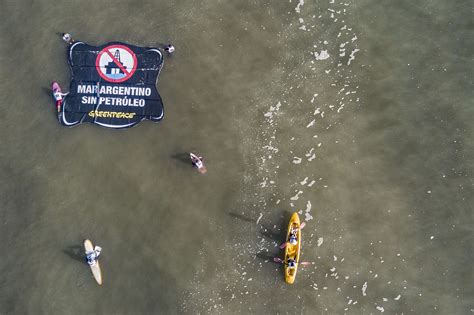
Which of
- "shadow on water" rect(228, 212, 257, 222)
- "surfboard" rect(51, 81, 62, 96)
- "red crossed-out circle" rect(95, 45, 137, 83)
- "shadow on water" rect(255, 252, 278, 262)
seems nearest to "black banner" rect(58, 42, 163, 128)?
"red crossed-out circle" rect(95, 45, 137, 83)

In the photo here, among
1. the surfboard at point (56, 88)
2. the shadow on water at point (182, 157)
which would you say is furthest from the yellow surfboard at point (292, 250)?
the surfboard at point (56, 88)

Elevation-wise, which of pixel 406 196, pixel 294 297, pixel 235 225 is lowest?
pixel 294 297

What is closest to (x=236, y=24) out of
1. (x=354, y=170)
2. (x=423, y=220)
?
(x=354, y=170)

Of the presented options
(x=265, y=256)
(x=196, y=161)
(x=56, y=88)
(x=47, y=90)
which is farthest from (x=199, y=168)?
(x=47, y=90)

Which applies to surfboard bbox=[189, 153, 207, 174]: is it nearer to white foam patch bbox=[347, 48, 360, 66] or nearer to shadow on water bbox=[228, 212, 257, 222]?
shadow on water bbox=[228, 212, 257, 222]

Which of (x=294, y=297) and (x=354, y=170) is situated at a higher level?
(x=354, y=170)

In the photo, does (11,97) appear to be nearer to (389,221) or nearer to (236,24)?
(236,24)

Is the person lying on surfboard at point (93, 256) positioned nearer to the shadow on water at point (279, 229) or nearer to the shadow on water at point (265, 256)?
the shadow on water at point (265, 256)
